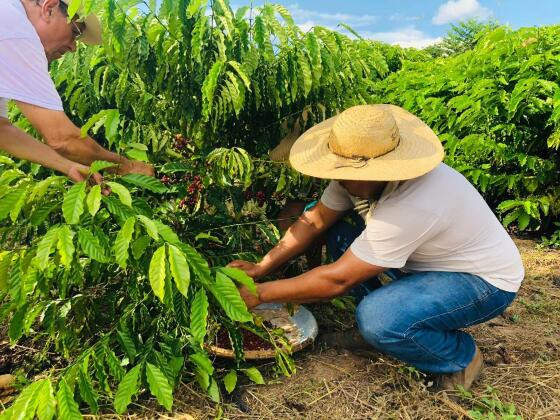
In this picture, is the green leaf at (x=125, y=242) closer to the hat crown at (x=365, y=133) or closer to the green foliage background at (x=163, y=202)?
the green foliage background at (x=163, y=202)

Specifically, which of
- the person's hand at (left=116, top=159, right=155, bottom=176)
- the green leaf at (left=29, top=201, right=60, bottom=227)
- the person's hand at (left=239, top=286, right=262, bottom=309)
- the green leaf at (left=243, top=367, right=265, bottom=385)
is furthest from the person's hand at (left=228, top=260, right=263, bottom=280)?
the green leaf at (left=29, top=201, right=60, bottom=227)

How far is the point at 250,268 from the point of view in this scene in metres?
1.81

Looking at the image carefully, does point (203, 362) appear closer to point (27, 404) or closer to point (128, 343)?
point (128, 343)

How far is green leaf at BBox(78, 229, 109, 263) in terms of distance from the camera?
121 centimetres

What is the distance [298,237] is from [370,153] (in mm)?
523

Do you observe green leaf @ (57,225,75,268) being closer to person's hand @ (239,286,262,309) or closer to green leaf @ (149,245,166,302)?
green leaf @ (149,245,166,302)

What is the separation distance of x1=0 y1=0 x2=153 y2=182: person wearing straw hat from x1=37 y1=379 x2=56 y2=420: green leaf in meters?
0.54

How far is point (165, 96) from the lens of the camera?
180cm

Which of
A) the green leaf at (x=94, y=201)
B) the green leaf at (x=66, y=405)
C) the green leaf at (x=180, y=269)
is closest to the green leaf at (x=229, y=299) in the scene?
the green leaf at (x=180, y=269)

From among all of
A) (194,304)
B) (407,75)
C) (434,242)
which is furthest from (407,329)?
(407,75)

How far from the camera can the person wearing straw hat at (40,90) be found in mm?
1397

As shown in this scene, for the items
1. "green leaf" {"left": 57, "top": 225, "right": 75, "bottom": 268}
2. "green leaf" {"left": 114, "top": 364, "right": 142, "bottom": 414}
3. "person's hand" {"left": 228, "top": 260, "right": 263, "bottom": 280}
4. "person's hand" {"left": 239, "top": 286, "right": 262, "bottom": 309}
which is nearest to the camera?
"green leaf" {"left": 57, "top": 225, "right": 75, "bottom": 268}

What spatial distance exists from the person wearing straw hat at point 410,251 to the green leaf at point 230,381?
0.27 m

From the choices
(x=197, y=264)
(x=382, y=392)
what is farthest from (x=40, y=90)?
(x=382, y=392)
